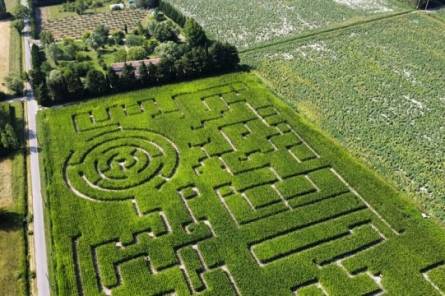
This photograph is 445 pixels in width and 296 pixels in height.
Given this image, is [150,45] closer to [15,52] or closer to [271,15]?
[15,52]

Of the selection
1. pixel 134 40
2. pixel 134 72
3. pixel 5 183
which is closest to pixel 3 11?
pixel 134 40

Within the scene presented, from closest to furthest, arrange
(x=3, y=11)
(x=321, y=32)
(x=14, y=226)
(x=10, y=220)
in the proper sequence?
(x=14, y=226)
(x=10, y=220)
(x=321, y=32)
(x=3, y=11)

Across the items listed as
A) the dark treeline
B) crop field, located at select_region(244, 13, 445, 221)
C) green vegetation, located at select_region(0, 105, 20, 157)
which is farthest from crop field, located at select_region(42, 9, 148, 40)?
green vegetation, located at select_region(0, 105, 20, 157)

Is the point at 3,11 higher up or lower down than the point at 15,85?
higher up

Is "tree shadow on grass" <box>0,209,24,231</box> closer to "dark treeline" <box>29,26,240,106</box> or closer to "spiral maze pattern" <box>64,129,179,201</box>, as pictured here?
"spiral maze pattern" <box>64,129,179,201</box>

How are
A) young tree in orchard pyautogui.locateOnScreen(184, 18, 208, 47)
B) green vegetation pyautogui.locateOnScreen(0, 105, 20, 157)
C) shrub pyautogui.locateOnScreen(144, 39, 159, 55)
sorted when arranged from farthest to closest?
1. shrub pyautogui.locateOnScreen(144, 39, 159, 55)
2. young tree in orchard pyautogui.locateOnScreen(184, 18, 208, 47)
3. green vegetation pyautogui.locateOnScreen(0, 105, 20, 157)

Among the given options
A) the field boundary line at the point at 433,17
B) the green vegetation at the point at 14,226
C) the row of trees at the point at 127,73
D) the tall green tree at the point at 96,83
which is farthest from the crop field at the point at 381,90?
the green vegetation at the point at 14,226
